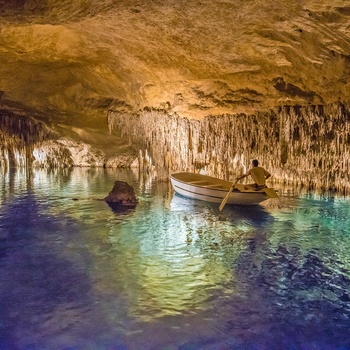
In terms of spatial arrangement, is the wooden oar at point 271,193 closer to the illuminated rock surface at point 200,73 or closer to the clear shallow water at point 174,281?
the clear shallow water at point 174,281

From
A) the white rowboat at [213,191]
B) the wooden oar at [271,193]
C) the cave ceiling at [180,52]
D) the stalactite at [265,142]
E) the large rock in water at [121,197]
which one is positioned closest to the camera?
the cave ceiling at [180,52]

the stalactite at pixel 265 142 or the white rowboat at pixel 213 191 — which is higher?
the stalactite at pixel 265 142

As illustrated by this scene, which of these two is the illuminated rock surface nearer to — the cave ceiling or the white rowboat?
the cave ceiling

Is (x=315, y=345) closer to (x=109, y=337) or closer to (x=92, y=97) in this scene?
(x=109, y=337)

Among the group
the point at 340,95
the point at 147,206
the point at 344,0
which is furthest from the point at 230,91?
the point at 344,0

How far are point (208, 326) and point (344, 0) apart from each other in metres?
6.10

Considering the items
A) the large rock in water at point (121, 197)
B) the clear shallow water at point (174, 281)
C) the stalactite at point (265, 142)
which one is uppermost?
the stalactite at point (265, 142)

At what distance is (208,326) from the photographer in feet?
13.8

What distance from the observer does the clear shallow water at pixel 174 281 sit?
13.3 ft

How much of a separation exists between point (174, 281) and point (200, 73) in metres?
9.42

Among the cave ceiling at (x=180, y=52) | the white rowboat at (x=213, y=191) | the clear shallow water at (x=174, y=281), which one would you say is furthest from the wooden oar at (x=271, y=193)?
the cave ceiling at (x=180, y=52)

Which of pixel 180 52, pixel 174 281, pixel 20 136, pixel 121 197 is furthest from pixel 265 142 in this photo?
pixel 20 136

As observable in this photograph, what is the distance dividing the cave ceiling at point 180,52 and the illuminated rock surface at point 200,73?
43mm

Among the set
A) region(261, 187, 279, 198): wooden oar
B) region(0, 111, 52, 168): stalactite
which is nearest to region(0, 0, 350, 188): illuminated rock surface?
region(0, 111, 52, 168): stalactite
